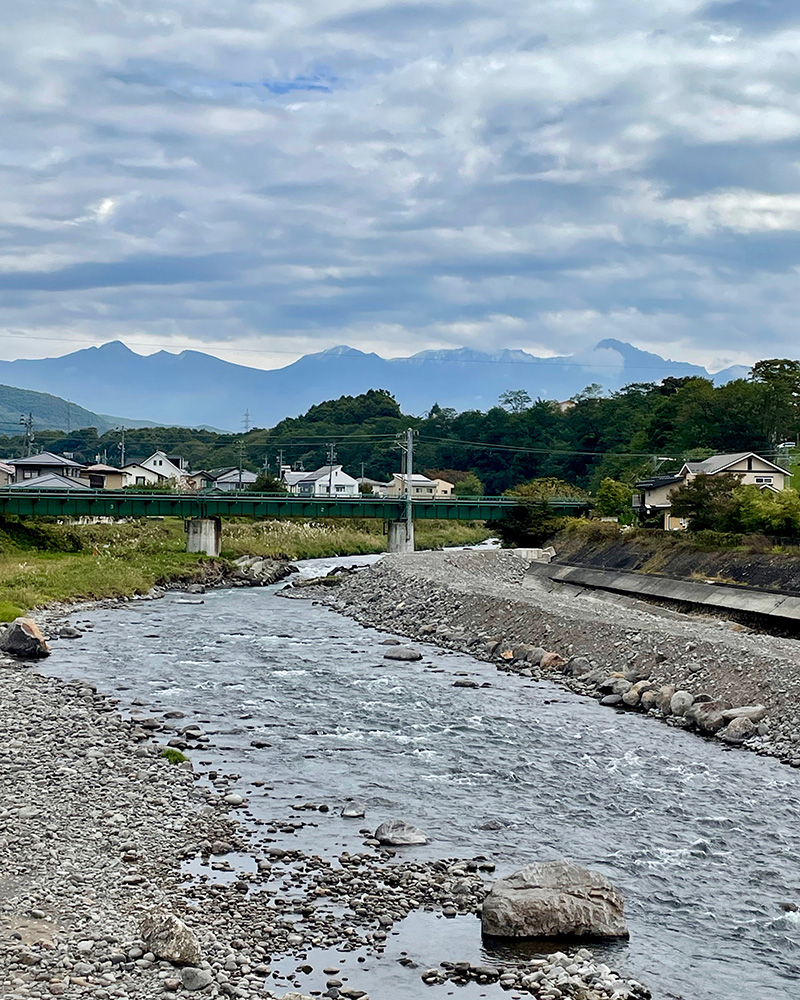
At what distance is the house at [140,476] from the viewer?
11250 cm

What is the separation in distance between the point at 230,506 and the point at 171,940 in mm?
61315

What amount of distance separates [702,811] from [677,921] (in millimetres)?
4366

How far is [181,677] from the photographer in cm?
2862

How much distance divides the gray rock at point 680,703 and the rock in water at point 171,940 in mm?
15260

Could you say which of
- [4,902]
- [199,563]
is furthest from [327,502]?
[4,902]

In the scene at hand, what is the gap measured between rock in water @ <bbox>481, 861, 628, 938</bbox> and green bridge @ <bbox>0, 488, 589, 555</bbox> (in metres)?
58.3

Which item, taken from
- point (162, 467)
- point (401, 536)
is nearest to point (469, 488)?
point (162, 467)

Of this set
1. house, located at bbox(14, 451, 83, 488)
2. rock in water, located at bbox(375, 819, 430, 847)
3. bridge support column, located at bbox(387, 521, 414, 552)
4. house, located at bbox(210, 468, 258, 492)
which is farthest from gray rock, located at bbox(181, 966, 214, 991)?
house, located at bbox(210, 468, 258, 492)

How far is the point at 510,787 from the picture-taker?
18.4 meters

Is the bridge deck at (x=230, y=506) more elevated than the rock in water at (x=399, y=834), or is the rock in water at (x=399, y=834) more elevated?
the bridge deck at (x=230, y=506)

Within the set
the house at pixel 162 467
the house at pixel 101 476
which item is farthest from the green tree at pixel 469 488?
the house at pixel 101 476

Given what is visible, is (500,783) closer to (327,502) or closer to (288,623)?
(288,623)

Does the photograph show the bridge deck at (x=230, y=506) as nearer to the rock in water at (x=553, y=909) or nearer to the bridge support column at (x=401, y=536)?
the bridge support column at (x=401, y=536)

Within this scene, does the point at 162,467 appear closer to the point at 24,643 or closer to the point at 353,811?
the point at 24,643
